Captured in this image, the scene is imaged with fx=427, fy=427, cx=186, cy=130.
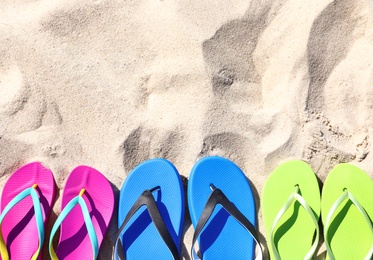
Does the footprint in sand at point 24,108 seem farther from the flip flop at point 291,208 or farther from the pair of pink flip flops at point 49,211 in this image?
the flip flop at point 291,208

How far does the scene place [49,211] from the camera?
1427mm

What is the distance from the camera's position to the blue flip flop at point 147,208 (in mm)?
1405

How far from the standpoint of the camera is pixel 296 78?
1.40 metres

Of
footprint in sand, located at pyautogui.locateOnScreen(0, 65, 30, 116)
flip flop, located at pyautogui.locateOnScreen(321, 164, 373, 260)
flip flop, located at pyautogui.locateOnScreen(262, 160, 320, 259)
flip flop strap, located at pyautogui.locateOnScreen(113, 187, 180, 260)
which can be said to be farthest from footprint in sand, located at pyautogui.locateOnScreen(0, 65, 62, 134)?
flip flop, located at pyautogui.locateOnScreen(321, 164, 373, 260)

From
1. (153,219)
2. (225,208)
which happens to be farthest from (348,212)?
(153,219)

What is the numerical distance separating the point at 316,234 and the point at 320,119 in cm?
38

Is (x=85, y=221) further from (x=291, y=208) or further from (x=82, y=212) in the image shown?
(x=291, y=208)

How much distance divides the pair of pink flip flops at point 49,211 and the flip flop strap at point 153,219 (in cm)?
A: 8

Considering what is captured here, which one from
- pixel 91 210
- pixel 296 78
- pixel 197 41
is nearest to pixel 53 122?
pixel 91 210

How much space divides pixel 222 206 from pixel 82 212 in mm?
464

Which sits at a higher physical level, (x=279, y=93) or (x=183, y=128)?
(x=279, y=93)

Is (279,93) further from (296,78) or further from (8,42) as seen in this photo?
(8,42)

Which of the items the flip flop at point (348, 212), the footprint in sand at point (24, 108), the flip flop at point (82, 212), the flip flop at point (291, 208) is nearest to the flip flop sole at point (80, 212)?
the flip flop at point (82, 212)

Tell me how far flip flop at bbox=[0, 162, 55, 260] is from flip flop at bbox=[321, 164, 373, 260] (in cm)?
92
